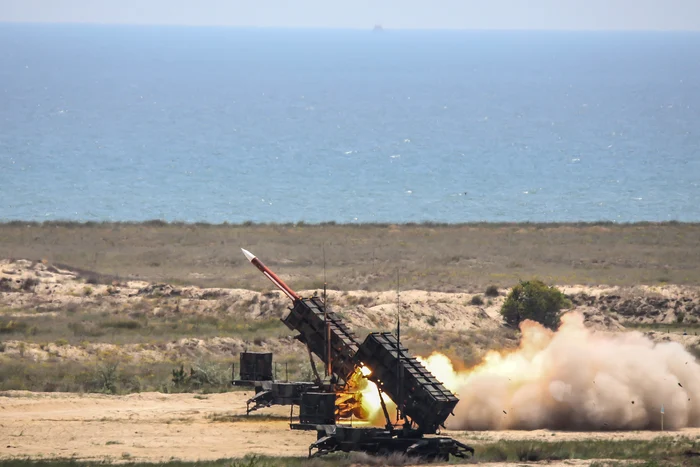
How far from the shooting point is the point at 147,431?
38.2m

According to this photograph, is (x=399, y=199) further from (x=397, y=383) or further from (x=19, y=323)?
(x=397, y=383)

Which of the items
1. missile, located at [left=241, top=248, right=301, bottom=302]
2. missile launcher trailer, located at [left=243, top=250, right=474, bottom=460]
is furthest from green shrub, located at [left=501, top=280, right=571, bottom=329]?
missile launcher trailer, located at [left=243, top=250, right=474, bottom=460]

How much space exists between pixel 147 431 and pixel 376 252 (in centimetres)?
4350

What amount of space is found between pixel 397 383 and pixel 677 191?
384 feet

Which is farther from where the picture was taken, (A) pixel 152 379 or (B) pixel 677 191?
(B) pixel 677 191

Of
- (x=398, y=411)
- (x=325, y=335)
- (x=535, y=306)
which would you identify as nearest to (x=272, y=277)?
(x=325, y=335)

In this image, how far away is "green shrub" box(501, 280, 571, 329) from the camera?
59.3 m

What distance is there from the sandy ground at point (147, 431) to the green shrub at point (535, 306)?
18883 millimetres

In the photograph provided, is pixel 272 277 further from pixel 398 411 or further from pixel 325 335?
pixel 398 411

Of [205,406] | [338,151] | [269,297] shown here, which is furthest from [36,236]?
[338,151]

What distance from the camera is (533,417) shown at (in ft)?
132

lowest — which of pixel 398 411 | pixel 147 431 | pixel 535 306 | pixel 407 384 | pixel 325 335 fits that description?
pixel 147 431

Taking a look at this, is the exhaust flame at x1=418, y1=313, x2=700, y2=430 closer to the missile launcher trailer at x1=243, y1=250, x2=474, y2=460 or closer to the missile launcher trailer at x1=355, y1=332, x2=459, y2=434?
the missile launcher trailer at x1=243, y1=250, x2=474, y2=460

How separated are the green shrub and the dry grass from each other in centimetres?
635
